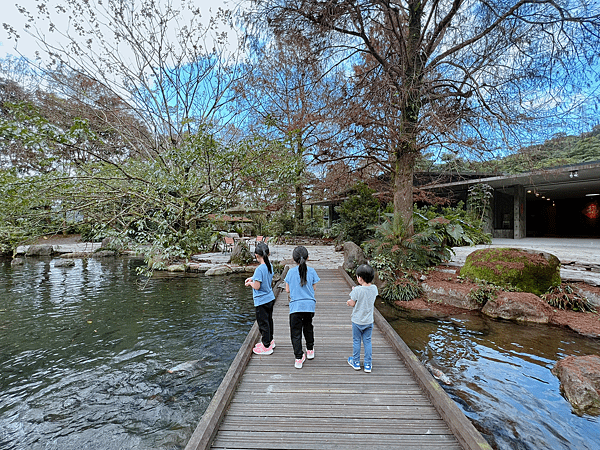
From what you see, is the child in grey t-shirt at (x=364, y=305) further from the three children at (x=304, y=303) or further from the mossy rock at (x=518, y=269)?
the mossy rock at (x=518, y=269)

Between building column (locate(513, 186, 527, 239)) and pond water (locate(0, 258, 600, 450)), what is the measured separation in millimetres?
12191

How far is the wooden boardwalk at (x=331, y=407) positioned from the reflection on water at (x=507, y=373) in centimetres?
117

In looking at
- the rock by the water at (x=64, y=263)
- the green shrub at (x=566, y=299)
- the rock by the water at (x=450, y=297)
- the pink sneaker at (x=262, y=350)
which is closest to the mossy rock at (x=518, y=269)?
the green shrub at (x=566, y=299)

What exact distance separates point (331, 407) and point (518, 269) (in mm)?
6464

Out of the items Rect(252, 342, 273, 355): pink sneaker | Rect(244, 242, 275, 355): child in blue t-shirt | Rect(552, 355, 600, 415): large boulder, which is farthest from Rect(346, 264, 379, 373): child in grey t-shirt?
Rect(552, 355, 600, 415): large boulder

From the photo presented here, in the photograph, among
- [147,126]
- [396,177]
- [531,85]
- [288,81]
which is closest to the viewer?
[531,85]

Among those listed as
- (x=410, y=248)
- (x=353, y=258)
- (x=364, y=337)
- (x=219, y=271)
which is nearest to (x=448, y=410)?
(x=364, y=337)

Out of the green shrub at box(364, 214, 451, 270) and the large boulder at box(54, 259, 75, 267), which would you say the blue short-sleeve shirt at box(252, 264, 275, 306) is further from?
the large boulder at box(54, 259, 75, 267)

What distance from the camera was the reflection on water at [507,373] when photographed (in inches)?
122

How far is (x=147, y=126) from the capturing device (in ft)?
32.9

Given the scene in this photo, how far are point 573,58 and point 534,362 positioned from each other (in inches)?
256

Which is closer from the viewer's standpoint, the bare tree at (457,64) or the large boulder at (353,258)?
the bare tree at (457,64)

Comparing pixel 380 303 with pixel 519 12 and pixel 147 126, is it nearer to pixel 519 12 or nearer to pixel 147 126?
pixel 519 12

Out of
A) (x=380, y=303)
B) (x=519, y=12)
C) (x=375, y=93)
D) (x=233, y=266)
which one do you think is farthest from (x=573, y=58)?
(x=233, y=266)
